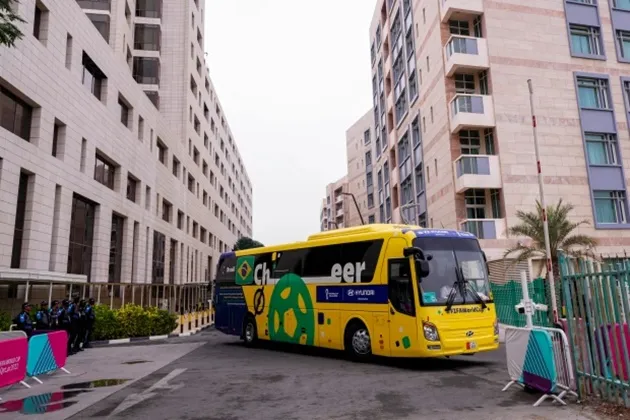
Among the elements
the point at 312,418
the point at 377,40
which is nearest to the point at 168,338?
the point at 312,418

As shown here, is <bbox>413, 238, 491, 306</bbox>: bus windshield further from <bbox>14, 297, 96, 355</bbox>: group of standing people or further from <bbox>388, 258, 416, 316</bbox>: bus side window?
<bbox>14, 297, 96, 355</bbox>: group of standing people

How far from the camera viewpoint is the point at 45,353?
11164 mm

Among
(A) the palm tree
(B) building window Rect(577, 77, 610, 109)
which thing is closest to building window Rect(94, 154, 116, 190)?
(A) the palm tree

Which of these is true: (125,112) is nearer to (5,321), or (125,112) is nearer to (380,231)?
(5,321)

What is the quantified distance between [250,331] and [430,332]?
8.07 metres

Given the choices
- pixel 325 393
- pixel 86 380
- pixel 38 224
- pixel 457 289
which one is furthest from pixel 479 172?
pixel 86 380

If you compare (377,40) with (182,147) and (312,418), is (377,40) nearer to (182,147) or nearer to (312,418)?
(182,147)

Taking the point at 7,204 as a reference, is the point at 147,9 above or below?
above

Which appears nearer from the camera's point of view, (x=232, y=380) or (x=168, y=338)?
(x=232, y=380)

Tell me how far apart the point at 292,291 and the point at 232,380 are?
5.06m

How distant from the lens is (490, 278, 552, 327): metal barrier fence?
64.9ft

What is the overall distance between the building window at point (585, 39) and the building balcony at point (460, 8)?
6.70m

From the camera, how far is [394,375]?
1043 cm

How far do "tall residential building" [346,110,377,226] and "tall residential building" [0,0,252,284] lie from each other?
977 inches
